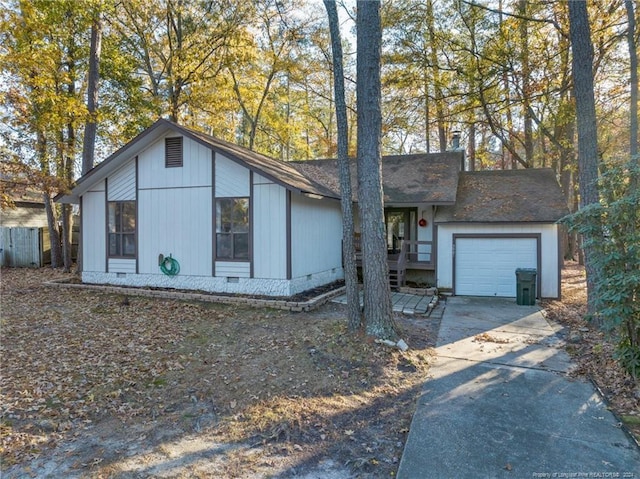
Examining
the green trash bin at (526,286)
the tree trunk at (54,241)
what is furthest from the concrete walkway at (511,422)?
the tree trunk at (54,241)

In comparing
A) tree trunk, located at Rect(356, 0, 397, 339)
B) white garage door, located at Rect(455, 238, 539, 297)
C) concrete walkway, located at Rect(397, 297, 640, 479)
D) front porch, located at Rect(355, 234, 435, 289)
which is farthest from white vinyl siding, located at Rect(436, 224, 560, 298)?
tree trunk, located at Rect(356, 0, 397, 339)

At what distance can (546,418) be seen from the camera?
12.5 ft

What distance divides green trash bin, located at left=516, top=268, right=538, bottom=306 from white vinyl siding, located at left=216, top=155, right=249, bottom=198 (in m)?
7.19

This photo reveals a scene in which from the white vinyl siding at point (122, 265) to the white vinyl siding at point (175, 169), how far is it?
2095 millimetres

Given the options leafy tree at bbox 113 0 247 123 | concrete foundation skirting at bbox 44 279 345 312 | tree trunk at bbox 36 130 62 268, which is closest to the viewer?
concrete foundation skirting at bbox 44 279 345 312

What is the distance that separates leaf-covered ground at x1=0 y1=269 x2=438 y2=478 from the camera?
3.15 metres

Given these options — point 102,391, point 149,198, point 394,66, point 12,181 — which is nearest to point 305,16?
point 394,66

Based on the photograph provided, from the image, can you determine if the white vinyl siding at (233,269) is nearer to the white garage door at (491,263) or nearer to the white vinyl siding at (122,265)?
the white vinyl siding at (122,265)

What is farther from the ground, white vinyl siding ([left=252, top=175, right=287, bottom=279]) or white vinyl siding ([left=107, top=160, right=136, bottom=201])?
white vinyl siding ([left=107, top=160, right=136, bottom=201])

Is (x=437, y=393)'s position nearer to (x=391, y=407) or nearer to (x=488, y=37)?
(x=391, y=407)

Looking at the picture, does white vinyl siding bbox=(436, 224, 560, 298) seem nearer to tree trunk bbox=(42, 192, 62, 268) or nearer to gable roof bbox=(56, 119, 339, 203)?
gable roof bbox=(56, 119, 339, 203)

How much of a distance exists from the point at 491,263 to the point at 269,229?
632 centimetres

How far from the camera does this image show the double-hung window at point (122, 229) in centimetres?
1061

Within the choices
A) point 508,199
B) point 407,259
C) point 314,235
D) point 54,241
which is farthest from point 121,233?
point 508,199
